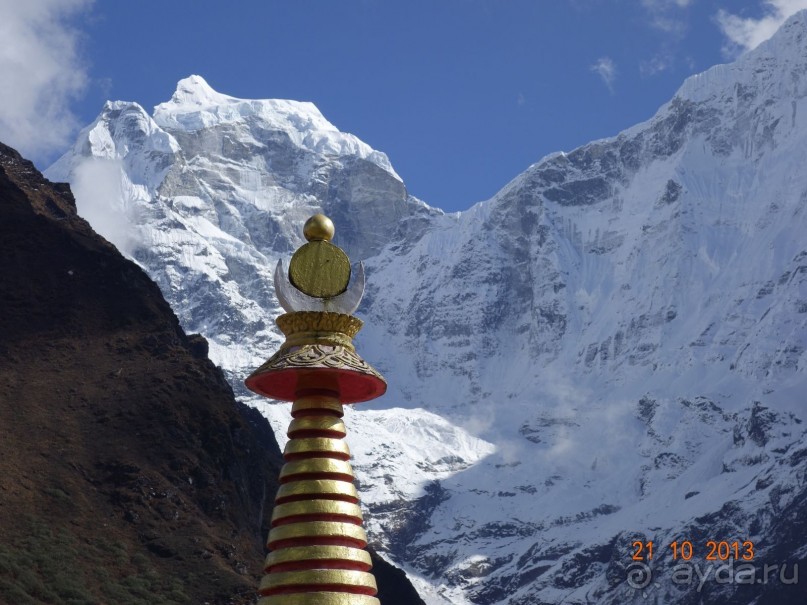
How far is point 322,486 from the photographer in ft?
56.2

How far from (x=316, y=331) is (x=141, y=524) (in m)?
66.5

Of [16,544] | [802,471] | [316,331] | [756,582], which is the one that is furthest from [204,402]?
[802,471]

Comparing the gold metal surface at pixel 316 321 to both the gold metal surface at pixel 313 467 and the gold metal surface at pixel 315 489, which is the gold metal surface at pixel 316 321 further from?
the gold metal surface at pixel 315 489

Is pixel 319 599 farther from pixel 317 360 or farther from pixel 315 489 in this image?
pixel 317 360

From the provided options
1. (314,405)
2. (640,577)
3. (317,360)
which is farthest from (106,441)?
(640,577)

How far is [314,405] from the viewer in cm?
1797

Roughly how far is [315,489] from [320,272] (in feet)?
9.22

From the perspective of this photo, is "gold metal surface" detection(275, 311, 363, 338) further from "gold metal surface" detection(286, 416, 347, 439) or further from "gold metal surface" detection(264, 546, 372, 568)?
"gold metal surface" detection(264, 546, 372, 568)

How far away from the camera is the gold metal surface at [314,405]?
17.9m

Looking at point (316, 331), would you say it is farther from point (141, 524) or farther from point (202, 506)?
point (202, 506)

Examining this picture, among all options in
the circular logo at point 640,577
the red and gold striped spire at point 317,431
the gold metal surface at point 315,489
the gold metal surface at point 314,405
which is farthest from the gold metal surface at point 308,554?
the circular logo at point 640,577

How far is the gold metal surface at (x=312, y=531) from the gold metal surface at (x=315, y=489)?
1.10 feet

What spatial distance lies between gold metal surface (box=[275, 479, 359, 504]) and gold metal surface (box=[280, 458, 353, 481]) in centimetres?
11

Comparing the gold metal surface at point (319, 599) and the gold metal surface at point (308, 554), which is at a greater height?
the gold metal surface at point (308, 554)
